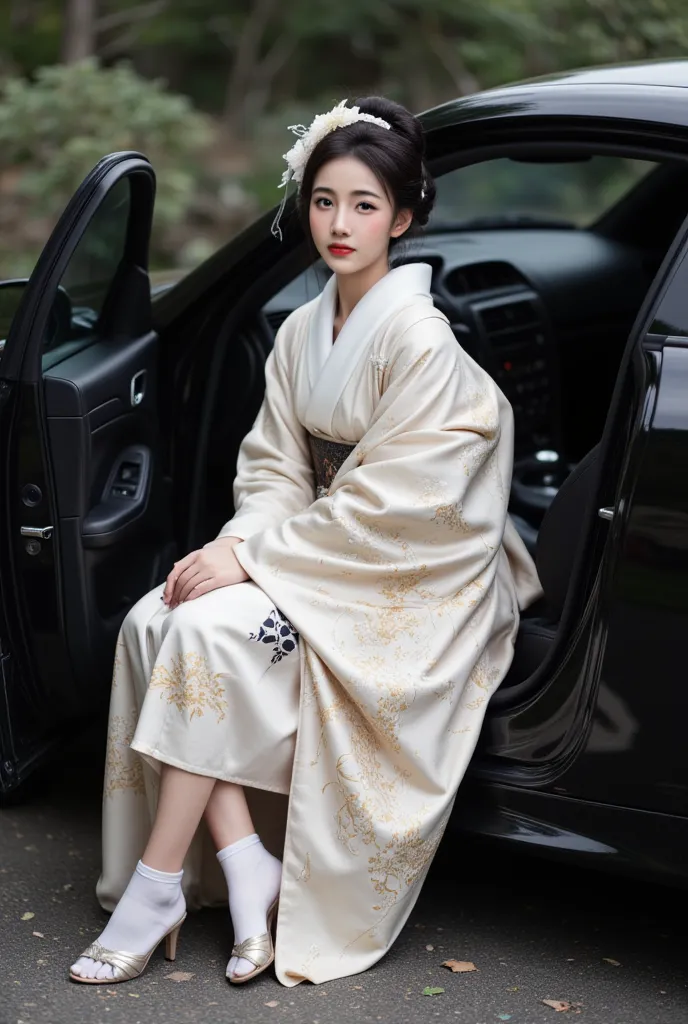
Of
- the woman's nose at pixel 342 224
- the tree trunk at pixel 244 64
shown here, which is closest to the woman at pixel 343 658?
the woman's nose at pixel 342 224

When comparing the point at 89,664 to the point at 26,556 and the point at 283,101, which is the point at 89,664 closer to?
the point at 26,556

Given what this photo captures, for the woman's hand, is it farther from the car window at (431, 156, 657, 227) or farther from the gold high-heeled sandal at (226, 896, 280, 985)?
the car window at (431, 156, 657, 227)

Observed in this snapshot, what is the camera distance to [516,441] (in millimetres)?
3387

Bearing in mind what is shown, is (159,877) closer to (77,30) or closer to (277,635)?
(277,635)

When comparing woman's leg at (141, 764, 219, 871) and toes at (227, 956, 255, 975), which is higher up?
woman's leg at (141, 764, 219, 871)

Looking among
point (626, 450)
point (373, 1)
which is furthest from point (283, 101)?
point (626, 450)

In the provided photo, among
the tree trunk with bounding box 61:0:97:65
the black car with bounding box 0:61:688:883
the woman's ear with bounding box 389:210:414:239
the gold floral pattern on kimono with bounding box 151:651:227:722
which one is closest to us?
the black car with bounding box 0:61:688:883

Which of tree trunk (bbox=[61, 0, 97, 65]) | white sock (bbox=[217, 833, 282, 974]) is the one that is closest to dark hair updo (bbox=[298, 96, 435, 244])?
white sock (bbox=[217, 833, 282, 974])

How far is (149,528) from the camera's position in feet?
9.33

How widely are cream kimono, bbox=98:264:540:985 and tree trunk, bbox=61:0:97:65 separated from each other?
664 cm

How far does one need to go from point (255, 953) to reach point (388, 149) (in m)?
1.46

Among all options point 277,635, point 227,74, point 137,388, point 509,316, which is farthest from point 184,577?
point 227,74

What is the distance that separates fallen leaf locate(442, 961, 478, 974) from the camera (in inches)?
90.2

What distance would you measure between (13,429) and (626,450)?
1.19m
